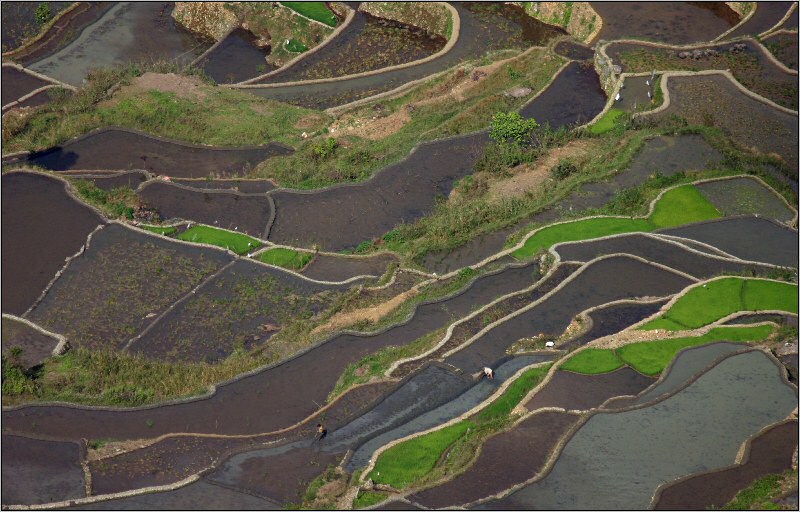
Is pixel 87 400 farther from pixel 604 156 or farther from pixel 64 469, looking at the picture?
pixel 604 156

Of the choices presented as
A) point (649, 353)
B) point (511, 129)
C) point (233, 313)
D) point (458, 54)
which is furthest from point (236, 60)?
point (649, 353)

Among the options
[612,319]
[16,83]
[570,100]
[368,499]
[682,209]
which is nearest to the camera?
[368,499]

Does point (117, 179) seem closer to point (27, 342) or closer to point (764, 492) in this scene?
point (27, 342)

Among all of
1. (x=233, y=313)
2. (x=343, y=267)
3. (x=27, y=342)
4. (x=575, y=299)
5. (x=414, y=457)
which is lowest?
(x=27, y=342)

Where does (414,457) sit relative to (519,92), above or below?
below

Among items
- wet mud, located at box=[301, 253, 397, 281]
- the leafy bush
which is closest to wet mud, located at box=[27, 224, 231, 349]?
wet mud, located at box=[301, 253, 397, 281]

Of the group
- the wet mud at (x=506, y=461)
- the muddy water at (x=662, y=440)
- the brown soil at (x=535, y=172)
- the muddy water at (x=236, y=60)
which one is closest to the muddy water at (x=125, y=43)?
the muddy water at (x=236, y=60)
